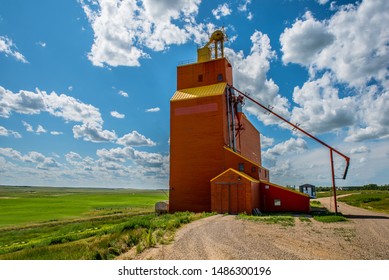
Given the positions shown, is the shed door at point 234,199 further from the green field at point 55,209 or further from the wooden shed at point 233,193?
the green field at point 55,209

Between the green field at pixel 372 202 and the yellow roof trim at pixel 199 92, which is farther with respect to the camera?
the green field at pixel 372 202

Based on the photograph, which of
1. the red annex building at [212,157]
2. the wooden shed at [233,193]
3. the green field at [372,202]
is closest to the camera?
the wooden shed at [233,193]

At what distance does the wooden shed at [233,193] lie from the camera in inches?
942

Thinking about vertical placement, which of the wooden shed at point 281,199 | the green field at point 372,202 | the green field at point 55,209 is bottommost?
the green field at point 55,209

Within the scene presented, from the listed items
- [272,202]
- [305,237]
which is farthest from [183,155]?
[305,237]

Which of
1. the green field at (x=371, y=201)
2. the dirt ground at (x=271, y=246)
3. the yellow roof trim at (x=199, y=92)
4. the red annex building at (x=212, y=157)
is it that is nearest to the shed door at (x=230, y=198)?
the red annex building at (x=212, y=157)

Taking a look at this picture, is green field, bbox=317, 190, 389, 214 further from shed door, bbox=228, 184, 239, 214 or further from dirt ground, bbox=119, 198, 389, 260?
dirt ground, bbox=119, 198, 389, 260

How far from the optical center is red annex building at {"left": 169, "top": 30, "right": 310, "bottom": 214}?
24.8 m

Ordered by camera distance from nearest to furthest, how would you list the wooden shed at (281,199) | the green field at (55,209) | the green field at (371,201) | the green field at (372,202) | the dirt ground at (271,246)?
1. the dirt ground at (271,246)
2. the wooden shed at (281,199)
3. the green field at (372,202)
4. the green field at (371,201)
5. the green field at (55,209)

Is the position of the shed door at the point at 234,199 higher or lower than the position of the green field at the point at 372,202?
higher

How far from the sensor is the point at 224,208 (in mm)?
24531

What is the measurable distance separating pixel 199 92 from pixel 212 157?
8.03 meters

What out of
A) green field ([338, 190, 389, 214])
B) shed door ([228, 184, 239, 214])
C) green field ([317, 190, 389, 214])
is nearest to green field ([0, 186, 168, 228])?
shed door ([228, 184, 239, 214])
